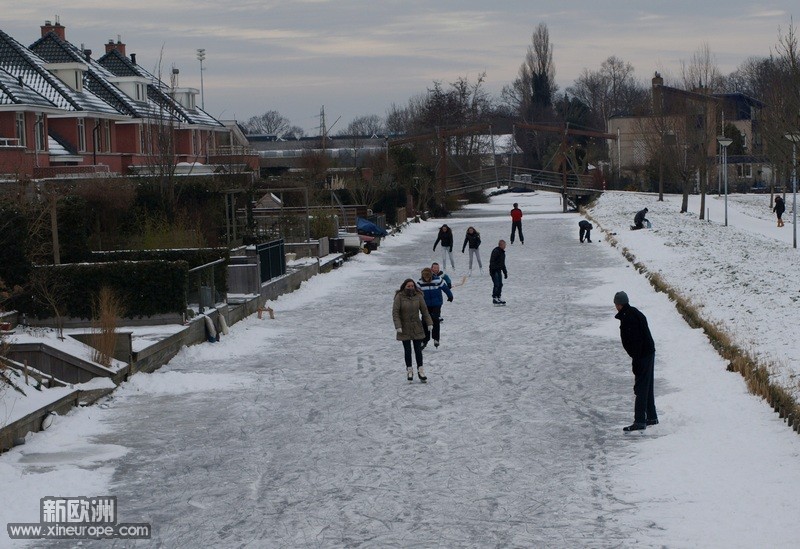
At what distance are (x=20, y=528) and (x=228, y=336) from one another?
421 inches

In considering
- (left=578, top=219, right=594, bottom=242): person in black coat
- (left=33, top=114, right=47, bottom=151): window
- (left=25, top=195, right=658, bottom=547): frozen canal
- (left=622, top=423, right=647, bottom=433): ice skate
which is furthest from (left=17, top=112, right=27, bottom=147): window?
(left=622, top=423, right=647, bottom=433): ice skate

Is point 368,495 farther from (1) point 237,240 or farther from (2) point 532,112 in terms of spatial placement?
(2) point 532,112

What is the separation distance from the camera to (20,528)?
362 inches

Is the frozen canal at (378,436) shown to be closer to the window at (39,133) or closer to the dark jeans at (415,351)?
the dark jeans at (415,351)

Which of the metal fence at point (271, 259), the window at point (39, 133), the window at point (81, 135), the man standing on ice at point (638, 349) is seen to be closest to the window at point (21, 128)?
the window at point (39, 133)

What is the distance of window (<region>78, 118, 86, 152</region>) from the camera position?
4897 centimetres

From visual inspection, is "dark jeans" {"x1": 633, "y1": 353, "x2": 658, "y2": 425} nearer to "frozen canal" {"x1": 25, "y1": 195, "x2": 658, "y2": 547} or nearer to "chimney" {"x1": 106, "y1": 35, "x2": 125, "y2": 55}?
"frozen canal" {"x1": 25, "y1": 195, "x2": 658, "y2": 547}

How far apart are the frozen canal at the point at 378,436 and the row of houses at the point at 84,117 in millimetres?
14649

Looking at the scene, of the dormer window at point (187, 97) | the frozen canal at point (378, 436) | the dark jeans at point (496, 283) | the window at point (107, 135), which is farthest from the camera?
the dormer window at point (187, 97)

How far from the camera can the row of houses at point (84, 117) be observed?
40781 mm

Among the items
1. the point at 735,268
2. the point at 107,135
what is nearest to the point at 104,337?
the point at 735,268

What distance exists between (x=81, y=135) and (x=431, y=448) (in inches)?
1624

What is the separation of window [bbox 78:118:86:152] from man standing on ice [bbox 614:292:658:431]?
40.9 metres

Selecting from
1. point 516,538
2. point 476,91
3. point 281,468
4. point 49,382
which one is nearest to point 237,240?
point 49,382
